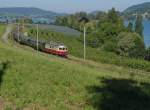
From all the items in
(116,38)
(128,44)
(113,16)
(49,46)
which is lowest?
(128,44)

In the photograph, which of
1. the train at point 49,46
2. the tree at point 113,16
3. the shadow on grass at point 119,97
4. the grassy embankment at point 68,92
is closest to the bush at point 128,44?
the train at point 49,46

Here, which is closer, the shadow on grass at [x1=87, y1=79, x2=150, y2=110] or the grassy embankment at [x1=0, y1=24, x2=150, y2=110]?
the shadow on grass at [x1=87, y1=79, x2=150, y2=110]

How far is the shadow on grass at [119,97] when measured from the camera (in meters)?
11.3

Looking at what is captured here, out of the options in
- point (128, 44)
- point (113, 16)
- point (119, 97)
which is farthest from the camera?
point (113, 16)

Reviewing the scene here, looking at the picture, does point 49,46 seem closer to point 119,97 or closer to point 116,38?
point 116,38

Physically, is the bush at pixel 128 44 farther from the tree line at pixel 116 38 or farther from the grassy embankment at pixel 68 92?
the grassy embankment at pixel 68 92

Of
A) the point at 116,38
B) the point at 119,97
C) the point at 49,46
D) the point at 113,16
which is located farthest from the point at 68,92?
the point at 113,16

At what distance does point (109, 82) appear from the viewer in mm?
15344

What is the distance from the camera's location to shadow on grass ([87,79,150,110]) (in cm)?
1132

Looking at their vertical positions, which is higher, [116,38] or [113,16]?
[113,16]

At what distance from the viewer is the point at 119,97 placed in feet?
40.8

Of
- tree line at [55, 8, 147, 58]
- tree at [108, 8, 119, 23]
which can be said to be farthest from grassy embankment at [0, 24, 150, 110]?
tree at [108, 8, 119, 23]

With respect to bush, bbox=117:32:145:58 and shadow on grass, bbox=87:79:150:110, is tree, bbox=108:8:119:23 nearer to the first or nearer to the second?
bush, bbox=117:32:145:58

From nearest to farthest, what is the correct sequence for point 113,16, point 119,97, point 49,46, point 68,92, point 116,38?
1. point 119,97
2. point 68,92
3. point 49,46
4. point 116,38
5. point 113,16
